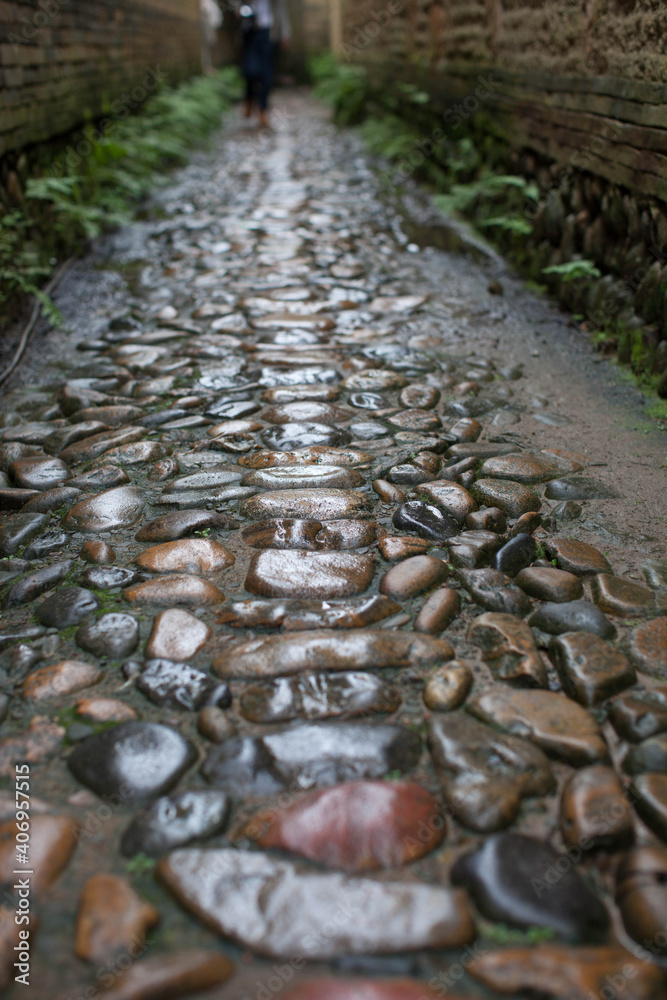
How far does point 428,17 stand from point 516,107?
13.1 feet

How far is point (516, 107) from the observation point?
5297 millimetres

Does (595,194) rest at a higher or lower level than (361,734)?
higher

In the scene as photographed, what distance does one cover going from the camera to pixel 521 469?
2.55m

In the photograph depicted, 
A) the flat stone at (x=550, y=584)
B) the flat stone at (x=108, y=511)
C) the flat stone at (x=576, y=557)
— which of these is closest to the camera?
the flat stone at (x=550, y=584)

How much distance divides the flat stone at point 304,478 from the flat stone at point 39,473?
0.67 m

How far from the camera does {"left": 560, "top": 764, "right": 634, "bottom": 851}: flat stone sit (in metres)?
1.29

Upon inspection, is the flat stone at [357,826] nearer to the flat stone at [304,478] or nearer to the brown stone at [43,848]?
the brown stone at [43,848]

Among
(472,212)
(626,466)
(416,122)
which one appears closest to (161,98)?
(416,122)

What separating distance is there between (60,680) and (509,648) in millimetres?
1063

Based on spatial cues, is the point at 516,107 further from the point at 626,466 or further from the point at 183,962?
the point at 183,962

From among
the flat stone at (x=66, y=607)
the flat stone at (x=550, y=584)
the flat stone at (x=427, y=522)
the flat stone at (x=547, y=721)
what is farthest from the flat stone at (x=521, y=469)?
the flat stone at (x=66, y=607)

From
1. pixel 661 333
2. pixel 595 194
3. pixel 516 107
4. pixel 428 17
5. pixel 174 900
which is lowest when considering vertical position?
pixel 174 900

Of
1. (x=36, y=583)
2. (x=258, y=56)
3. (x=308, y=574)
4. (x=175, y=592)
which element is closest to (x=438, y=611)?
(x=308, y=574)

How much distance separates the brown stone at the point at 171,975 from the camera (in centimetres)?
108
